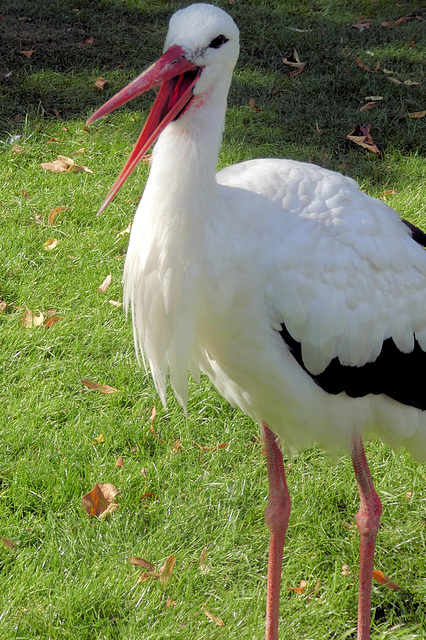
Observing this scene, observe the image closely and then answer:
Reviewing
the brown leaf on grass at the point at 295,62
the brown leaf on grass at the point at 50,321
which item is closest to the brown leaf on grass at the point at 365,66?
the brown leaf on grass at the point at 295,62

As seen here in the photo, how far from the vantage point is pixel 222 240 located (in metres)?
1.97

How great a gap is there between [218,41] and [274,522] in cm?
157

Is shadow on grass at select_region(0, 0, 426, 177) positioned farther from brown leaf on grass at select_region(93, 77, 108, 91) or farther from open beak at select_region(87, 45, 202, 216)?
open beak at select_region(87, 45, 202, 216)

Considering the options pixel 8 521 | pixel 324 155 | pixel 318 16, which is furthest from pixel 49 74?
pixel 8 521

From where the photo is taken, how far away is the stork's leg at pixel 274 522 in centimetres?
241

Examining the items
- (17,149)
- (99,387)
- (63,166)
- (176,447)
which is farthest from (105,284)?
(17,149)

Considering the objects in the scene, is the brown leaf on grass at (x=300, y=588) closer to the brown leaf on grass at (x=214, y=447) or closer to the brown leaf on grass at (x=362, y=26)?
the brown leaf on grass at (x=214, y=447)

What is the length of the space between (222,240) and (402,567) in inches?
58.6

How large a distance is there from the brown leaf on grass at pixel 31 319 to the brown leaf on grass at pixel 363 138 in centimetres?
255

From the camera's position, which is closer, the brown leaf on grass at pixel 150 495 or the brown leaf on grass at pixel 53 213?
the brown leaf on grass at pixel 150 495

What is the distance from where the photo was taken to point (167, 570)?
2.56 m

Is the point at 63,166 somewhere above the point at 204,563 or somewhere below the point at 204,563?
above

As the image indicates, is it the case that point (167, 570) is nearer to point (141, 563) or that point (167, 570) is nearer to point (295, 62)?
point (141, 563)

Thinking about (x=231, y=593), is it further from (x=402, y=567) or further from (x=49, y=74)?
(x=49, y=74)
